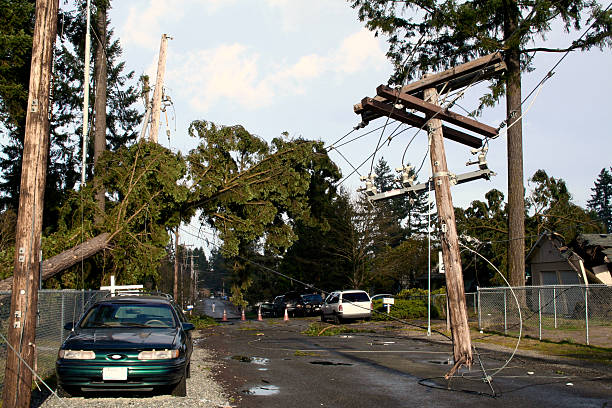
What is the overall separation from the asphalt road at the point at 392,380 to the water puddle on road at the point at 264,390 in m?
0.02

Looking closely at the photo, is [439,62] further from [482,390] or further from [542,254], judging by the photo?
[482,390]

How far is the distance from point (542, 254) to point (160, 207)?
71.2ft

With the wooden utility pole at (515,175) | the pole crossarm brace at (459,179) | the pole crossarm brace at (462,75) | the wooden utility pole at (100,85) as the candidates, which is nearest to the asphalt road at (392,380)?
the pole crossarm brace at (459,179)

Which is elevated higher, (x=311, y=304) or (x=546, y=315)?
(x=546, y=315)

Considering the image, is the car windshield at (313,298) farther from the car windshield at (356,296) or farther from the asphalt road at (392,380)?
the asphalt road at (392,380)

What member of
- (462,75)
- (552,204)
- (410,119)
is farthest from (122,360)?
(552,204)

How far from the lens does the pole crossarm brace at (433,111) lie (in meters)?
11.2

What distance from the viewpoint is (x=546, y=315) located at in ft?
76.0

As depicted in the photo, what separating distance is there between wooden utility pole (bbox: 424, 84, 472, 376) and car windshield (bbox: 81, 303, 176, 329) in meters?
4.96

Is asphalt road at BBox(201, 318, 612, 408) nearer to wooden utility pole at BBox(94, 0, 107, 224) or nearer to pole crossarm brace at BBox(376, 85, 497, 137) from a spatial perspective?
pole crossarm brace at BBox(376, 85, 497, 137)

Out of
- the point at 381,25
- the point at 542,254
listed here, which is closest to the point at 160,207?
the point at 381,25

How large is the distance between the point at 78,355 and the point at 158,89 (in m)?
15.2

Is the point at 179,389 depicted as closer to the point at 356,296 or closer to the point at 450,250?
the point at 450,250

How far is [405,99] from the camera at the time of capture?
11.2 m
